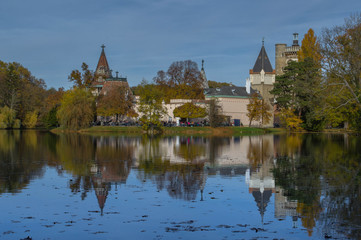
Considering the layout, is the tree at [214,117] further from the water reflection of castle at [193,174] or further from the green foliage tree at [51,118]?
the water reflection of castle at [193,174]

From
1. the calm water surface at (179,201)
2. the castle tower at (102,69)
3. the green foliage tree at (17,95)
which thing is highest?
the castle tower at (102,69)

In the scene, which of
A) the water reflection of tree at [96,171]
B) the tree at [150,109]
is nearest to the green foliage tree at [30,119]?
the tree at [150,109]

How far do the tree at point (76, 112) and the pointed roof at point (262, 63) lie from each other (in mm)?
39576

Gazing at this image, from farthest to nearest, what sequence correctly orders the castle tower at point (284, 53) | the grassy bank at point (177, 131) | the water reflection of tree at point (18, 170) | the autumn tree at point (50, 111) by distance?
the castle tower at point (284, 53) → the autumn tree at point (50, 111) → the grassy bank at point (177, 131) → the water reflection of tree at point (18, 170)

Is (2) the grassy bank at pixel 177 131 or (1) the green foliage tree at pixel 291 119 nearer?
(2) the grassy bank at pixel 177 131

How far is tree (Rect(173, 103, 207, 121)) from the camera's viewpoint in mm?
79375

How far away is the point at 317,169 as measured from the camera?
2145 centimetres

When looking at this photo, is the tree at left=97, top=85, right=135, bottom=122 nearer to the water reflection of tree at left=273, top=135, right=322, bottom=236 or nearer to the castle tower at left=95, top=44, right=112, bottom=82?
the castle tower at left=95, top=44, right=112, bottom=82

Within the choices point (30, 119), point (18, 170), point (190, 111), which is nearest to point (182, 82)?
point (190, 111)

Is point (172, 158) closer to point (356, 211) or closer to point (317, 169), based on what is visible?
point (317, 169)

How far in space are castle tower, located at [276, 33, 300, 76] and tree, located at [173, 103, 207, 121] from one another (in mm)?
29363

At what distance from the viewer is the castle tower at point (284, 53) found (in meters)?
99.7

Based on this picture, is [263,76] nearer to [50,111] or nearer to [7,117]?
[50,111]

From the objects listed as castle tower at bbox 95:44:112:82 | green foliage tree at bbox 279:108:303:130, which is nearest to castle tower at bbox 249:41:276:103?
green foliage tree at bbox 279:108:303:130
